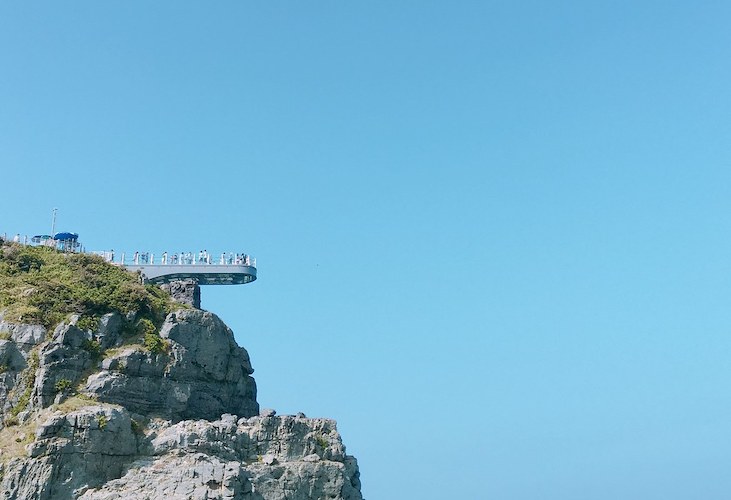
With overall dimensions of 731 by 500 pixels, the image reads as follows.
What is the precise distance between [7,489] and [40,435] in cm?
268

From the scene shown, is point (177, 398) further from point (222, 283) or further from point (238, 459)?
point (222, 283)

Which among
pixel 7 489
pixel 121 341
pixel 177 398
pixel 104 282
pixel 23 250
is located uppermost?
pixel 23 250

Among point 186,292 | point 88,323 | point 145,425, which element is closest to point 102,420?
point 145,425

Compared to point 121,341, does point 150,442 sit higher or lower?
lower

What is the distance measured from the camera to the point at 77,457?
42.2 m

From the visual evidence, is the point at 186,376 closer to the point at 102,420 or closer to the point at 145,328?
the point at 145,328

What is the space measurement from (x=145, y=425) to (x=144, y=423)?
0.13m

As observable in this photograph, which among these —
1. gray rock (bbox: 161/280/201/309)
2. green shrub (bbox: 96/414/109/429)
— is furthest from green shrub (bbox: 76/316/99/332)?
gray rock (bbox: 161/280/201/309)

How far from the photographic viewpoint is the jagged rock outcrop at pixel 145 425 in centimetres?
4203

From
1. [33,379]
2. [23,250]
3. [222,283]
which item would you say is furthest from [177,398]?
[222,283]

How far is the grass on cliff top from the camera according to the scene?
164 feet

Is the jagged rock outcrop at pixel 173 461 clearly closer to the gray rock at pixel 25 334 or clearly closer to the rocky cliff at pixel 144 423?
the rocky cliff at pixel 144 423

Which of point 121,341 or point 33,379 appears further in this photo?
point 121,341

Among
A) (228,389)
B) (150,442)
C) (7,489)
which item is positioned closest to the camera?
(7,489)
